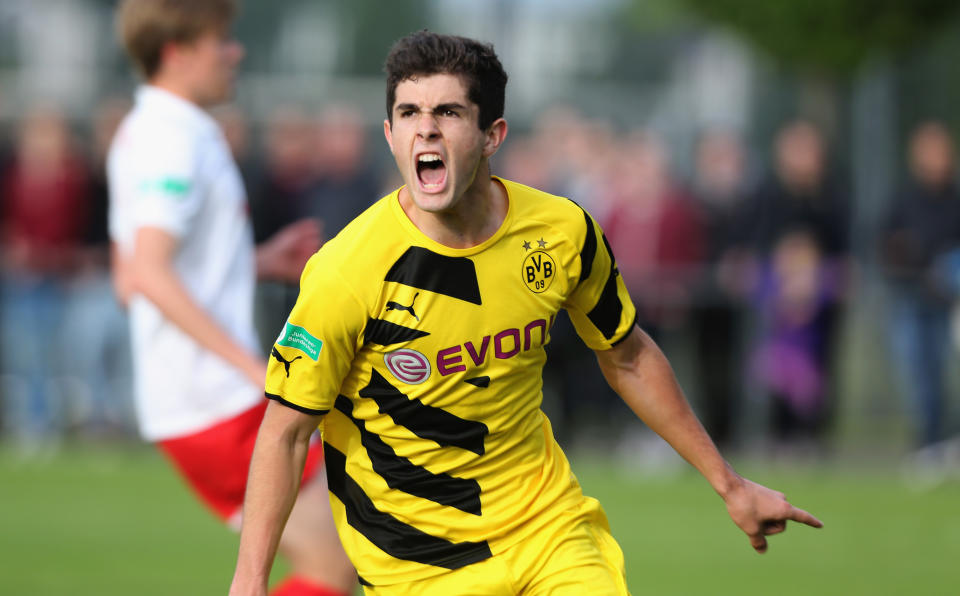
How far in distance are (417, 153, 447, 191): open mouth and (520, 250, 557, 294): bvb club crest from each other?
0.39 meters

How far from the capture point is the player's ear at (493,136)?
12.2 ft

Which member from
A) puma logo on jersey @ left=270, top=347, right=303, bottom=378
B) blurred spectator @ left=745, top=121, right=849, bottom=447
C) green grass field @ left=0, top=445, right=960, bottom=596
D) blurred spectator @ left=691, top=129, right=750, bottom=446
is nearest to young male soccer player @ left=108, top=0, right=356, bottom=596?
puma logo on jersey @ left=270, top=347, right=303, bottom=378

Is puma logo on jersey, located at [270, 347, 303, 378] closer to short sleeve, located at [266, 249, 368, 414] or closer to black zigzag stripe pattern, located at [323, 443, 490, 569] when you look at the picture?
short sleeve, located at [266, 249, 368, 414]

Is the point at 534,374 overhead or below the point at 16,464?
overhead

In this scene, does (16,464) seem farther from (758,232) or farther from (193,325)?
(193,325)

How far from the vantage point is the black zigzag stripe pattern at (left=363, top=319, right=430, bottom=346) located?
3699 millimetres

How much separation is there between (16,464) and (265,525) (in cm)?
895

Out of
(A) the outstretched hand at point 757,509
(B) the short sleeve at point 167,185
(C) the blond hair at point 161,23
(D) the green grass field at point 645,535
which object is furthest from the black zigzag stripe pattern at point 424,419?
(D) the green grass field at point 645,535

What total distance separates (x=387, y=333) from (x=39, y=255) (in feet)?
32.6

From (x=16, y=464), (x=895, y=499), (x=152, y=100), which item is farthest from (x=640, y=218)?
(x=152, y=100)

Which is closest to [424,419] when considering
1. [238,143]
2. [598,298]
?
[598,298]

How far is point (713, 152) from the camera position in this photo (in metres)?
12.8

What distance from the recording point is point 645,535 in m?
9.03

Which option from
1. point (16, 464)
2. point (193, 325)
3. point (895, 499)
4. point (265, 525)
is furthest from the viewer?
point (16, 464)
